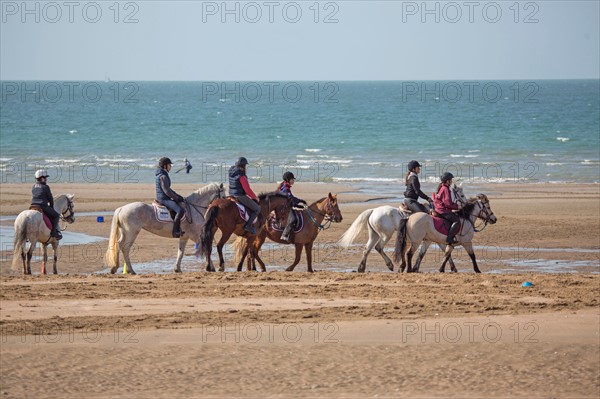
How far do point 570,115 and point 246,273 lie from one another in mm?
78153

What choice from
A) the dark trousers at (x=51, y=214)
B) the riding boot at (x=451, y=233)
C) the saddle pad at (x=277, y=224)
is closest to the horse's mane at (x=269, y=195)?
the saddle pad at (x=277, y=224)

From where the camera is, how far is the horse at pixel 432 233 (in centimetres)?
1867


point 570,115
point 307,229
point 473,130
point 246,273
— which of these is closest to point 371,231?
point 307,229

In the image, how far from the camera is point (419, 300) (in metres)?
15.3

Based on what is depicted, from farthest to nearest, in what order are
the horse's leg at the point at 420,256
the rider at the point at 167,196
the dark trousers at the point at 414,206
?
the dark trousers at the point at 414,206 < the horse's leg at the point at 420,256 < the rider at the point at 167,196

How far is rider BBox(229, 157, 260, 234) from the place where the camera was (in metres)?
18.7

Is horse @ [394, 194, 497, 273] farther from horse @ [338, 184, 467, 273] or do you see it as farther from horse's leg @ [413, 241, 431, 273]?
horse @ [338, 184, 467, 273]

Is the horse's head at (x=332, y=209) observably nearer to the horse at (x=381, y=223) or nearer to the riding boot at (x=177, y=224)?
the horse at (x=381, y=223)

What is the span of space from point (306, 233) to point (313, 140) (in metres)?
50.4

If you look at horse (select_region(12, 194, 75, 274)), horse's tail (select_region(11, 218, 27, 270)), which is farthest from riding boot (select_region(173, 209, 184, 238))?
horse's tail (select_region(11, 218, 27, 270))

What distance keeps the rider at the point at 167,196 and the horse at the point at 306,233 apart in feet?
4.54

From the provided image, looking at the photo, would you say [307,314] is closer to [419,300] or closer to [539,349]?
[419,300]

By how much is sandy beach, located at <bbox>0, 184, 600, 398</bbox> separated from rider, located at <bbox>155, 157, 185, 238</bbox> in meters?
1.26

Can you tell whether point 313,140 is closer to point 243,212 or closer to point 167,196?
point 167,196
